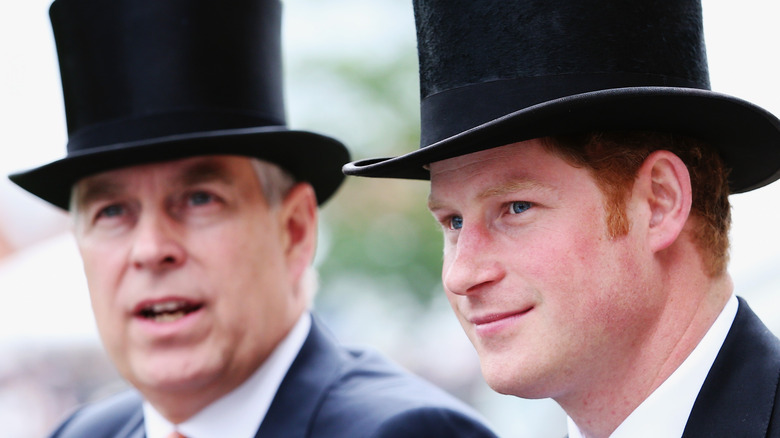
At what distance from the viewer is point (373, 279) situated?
428 inches

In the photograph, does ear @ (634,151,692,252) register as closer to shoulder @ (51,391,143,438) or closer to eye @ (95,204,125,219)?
eye @ (95,204,125,219)

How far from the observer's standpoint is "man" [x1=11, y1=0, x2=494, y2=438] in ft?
9.82

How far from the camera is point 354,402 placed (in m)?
2.99

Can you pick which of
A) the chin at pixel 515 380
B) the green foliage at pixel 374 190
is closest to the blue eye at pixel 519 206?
the chin at pixel 515 380

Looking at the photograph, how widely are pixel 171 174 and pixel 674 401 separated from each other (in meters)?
1.80

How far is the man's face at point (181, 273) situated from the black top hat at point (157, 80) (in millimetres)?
94

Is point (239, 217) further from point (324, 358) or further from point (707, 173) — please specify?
point (707, 173)

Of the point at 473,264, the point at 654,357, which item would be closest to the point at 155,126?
the point at 473,264

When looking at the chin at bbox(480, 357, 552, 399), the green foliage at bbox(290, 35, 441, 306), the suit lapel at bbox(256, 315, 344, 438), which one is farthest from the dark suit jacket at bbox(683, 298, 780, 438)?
the green foliage at bbox(290, 35, 441, 306)

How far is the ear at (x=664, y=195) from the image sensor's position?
1979mm

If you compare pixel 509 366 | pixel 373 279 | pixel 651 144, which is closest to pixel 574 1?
pixel 651 144

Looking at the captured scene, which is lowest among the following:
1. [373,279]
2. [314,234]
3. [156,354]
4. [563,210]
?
[373,279]

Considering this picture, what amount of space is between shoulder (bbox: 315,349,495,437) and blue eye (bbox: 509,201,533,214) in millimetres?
995

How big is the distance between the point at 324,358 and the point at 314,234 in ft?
1.60
